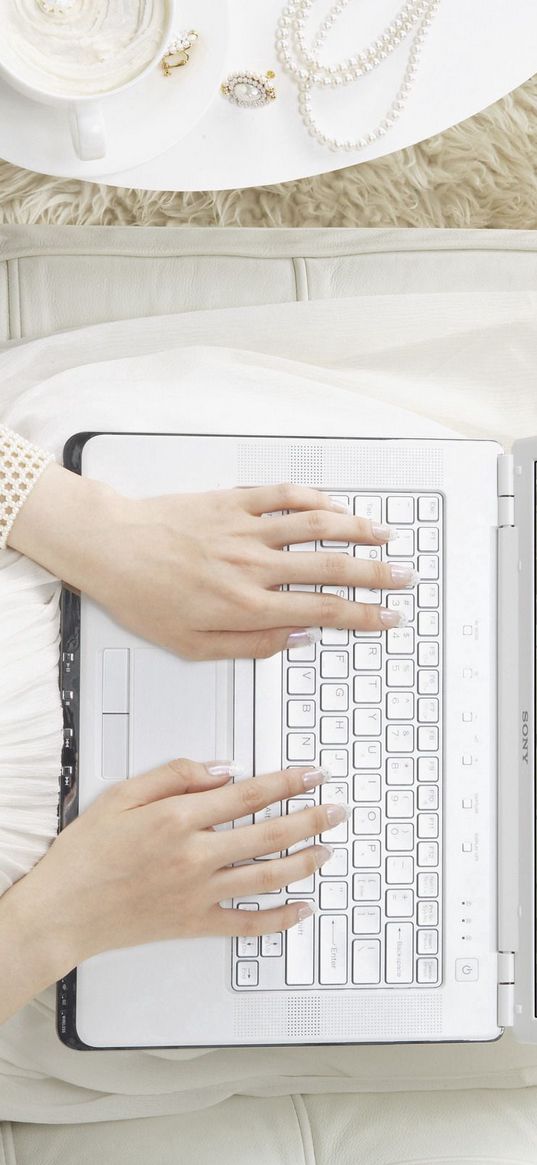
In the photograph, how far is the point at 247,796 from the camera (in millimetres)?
724

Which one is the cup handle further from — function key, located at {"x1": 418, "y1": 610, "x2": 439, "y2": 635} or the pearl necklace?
function key, located at {"x1": 418, "y1": 610, "x2": 439, "y2": 635}

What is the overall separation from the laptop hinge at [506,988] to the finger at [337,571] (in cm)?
32

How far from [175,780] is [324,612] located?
178 mm

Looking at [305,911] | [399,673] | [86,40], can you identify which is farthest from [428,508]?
[86,40]

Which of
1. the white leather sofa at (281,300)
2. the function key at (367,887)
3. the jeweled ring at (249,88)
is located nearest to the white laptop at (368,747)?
the function key at (367,887)

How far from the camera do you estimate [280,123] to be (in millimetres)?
800

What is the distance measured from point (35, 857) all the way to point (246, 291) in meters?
0.59

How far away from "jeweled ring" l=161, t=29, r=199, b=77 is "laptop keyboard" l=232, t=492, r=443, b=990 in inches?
15.4

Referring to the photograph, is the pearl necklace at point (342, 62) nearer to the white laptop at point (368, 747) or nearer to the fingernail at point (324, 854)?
the white laptop at point (368, 747)

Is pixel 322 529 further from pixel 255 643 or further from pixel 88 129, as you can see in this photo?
pixel 88 129

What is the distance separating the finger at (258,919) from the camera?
2.38 feet

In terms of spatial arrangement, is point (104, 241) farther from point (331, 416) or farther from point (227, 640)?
point (227, 640)

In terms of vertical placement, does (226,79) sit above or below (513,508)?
above

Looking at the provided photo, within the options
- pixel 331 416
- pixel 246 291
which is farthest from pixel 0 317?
pixel 331 416
